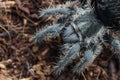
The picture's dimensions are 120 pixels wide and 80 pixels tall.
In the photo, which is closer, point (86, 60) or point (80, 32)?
point (86, 60)

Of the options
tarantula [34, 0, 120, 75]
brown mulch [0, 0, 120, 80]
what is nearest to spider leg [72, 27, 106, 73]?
tarantula [34, 0, 120, 75]

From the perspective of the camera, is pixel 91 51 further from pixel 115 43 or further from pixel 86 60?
pixel 115 43

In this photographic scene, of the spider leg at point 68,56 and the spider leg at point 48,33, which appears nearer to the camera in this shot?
the spider leg at point 68,56

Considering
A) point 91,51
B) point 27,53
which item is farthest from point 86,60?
point 27,53

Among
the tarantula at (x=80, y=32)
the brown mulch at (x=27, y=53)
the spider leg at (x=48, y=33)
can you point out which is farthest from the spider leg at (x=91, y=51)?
the spider leg at (x=48, y=33)

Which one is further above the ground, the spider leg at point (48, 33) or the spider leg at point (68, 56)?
the spider leg at point (48, 33)

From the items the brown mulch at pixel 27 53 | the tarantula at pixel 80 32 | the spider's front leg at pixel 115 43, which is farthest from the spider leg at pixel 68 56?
the spider's front leg at pixel 115 43

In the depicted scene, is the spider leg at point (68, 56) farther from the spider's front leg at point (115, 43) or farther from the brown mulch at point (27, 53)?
the spider's front leg at point (115, 43)
